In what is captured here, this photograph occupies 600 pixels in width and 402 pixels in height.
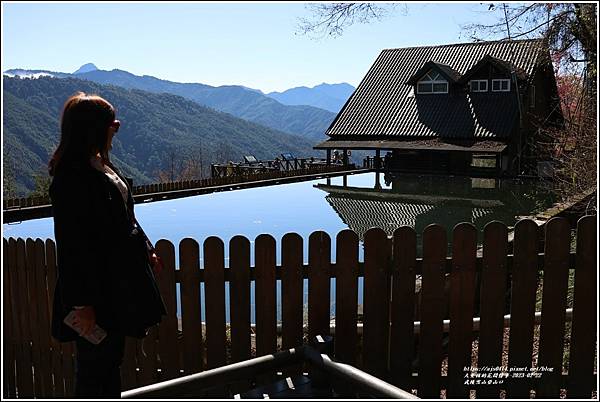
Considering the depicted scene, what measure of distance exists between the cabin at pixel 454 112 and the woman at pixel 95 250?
75.7 ft

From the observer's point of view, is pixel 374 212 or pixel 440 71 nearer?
pixel 374 212

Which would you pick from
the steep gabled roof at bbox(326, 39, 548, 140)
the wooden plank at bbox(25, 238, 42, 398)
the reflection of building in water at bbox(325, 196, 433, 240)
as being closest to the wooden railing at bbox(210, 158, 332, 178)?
the steep gabled roof at bbox(326, 39, 548, 140)

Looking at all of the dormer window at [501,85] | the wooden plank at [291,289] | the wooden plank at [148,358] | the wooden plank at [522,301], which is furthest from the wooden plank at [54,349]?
the dormer window at [501,85]

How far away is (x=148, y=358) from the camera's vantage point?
3631 millimetres

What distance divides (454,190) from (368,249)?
689 inches

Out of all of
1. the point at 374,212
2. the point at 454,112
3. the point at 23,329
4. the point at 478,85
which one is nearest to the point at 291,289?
the point at 23,329

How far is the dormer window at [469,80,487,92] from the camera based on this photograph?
27.7m

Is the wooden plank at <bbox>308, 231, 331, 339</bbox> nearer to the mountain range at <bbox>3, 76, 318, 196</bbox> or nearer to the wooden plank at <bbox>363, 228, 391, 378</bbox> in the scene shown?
the wooden plank at <bbox>363, 228, 391, 378</bbox>

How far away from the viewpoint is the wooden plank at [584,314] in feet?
11.4

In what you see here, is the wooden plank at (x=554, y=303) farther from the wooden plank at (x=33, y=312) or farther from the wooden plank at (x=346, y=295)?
the wooden plank at (x=33, y=312)

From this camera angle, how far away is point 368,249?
340 cm

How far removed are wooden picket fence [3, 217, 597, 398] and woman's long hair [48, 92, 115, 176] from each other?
1.05 meters

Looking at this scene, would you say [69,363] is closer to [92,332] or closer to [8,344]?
[8,344]

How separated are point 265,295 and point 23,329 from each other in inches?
72.2
